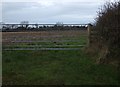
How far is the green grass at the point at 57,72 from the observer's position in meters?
9.62

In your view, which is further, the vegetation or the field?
the vegetation

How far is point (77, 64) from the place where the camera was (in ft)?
41.0

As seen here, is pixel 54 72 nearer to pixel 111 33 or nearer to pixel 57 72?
pixel 57 72

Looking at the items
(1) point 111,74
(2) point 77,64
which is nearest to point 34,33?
(2) point 77,64

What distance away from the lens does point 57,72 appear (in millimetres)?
10961

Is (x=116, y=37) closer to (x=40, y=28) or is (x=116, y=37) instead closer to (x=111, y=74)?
(x=111, y=74)

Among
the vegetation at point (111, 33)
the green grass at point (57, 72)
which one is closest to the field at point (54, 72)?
the green grass at point (57, 72)

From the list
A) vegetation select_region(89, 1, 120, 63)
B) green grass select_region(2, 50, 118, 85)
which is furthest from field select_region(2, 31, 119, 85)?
vegetation select_region(89, 1, 120, 63)

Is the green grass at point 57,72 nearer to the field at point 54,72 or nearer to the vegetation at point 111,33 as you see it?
the field at point 54,72

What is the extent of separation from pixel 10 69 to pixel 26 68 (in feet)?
1.72

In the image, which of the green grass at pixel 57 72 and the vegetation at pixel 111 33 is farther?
the vegetation at pixel 111 33

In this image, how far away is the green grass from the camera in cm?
962

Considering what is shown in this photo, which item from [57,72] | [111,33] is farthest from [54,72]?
[111,33]

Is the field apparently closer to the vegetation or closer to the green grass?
the green grass
